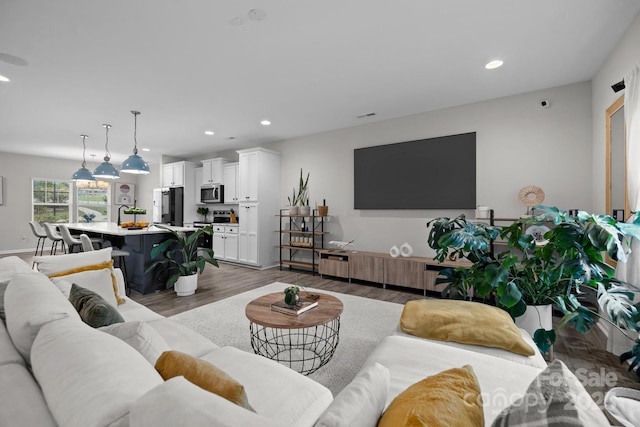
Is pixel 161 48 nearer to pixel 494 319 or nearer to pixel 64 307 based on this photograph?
pixel 64 307

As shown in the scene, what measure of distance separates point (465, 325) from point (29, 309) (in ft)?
6.96

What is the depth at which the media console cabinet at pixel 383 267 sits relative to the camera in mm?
4055

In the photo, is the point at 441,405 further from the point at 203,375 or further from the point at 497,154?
the point at 497,154

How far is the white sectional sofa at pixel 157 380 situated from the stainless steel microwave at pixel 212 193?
531 cm

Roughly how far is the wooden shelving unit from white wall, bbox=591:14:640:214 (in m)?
3.75

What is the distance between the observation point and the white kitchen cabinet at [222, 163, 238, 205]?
21.5 feet

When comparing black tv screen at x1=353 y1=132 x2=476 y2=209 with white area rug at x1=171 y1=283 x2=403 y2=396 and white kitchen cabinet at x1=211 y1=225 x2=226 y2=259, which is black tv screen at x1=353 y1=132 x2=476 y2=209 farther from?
white kitchen cabinet at x1=211 y1=225 x2=226 y2=259

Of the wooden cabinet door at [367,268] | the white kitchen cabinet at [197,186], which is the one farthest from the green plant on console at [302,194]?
the white kitchen cabinet at [197,186]

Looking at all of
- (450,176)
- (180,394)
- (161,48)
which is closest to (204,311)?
(161,48)

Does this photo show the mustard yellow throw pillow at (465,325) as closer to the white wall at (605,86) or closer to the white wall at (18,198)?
the white wall at (605,86)

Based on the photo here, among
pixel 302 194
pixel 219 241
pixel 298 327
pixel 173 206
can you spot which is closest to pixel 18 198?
pixel 173 206

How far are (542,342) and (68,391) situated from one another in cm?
249

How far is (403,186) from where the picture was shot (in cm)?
467

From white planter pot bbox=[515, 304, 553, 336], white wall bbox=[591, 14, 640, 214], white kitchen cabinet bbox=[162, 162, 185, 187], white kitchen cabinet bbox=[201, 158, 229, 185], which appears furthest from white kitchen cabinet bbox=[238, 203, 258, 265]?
white wall bbox=[591, 14, 640, 214]
